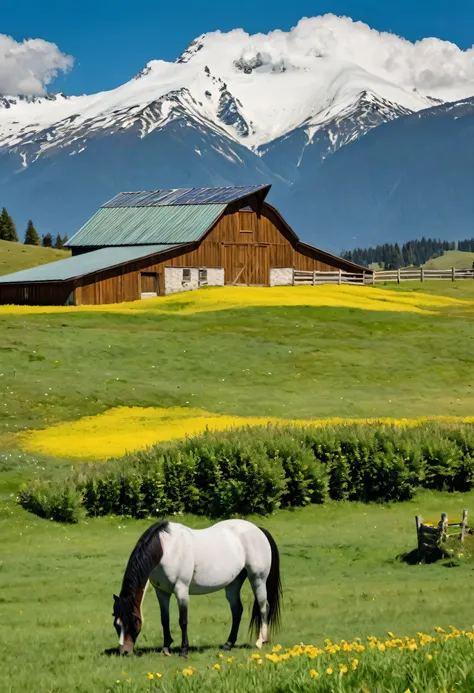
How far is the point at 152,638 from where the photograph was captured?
54.5ft

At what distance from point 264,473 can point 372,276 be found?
76.8 metres

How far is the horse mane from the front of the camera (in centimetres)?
1430

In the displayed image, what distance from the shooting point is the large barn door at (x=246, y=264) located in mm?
95375

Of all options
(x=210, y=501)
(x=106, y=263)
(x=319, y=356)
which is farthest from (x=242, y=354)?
(x=106, y=263)

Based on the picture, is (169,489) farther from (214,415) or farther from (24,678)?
(24,678)

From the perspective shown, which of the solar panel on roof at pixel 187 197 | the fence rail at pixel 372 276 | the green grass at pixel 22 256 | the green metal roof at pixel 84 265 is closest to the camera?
the green metal roof at pixel 84 265

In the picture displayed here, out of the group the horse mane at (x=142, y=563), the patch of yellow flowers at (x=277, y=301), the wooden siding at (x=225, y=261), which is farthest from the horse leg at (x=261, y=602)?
the wooden siding at (x=225, y=261)

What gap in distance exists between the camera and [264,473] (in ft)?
98.2

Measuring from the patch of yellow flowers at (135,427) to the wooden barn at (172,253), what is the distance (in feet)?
128

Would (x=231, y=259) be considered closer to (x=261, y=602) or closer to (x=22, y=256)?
(x=22, y=256)

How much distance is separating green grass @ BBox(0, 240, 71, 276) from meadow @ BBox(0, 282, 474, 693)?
60749mm

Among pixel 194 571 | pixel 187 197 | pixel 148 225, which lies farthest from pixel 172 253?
pixel 194 571

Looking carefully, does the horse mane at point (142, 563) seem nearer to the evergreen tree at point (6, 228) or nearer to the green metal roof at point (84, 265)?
the green metal roof at point (84, 265)

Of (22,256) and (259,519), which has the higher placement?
(22,256)
